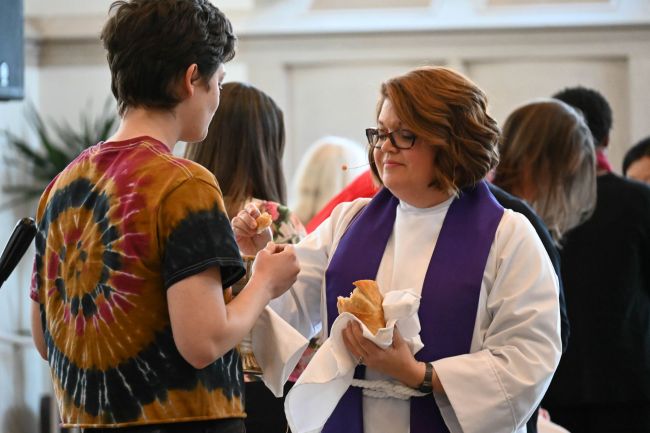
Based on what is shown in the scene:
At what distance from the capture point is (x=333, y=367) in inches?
81.4

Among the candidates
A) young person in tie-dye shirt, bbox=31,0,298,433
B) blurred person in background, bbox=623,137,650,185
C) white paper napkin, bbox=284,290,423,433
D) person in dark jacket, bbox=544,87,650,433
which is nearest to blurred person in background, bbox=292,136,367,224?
person in dark jacket, bbox=544,87,650,433

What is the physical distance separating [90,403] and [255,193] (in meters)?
1.12

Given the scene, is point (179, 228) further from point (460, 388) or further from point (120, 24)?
point (460, 388)

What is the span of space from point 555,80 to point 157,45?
4874 millimetres

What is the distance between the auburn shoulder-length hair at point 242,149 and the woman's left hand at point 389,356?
2.48 ft

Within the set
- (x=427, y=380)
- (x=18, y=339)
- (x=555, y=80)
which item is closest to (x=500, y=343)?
(x=427, y=380)

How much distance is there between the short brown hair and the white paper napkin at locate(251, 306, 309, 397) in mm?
504

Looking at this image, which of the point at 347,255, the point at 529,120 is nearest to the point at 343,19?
the point at 529,120

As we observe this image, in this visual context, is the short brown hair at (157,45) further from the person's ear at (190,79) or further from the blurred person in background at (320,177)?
the blurred person in background at (320,177)

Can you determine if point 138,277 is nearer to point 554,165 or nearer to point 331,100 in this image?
point 554,165

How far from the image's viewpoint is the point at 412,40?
6238mm

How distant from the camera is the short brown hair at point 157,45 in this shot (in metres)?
1.71

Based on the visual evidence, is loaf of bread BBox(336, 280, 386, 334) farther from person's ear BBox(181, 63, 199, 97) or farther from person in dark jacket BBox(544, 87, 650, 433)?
person in dark jacket BBox(544, 87, 650, 433)

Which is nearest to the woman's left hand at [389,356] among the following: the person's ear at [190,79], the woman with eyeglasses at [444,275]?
the woman with eyeglasses at [444,275]
